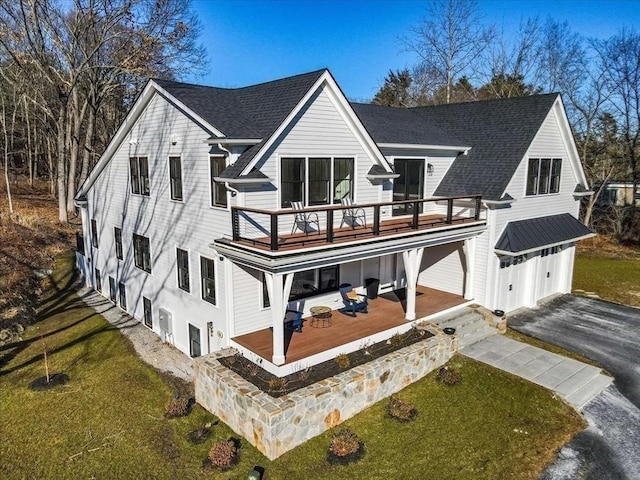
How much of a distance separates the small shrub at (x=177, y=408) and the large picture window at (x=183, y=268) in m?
4.08

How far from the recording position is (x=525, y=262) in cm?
1742

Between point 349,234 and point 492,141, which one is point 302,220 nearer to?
point 349,234

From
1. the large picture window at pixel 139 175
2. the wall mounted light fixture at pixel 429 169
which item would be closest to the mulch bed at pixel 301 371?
the wall mounted light fixture at pixel 429 169

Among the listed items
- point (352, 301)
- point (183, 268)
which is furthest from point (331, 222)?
point (183, 268)

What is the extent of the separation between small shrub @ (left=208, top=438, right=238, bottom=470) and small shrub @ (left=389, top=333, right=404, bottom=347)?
210 inches

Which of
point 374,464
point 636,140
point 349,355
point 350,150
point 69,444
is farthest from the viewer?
point 636,140

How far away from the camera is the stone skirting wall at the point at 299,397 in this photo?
30.7 feet

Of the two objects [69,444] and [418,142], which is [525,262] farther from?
[69,444]

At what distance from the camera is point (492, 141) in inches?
691

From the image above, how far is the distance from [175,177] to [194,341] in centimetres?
548

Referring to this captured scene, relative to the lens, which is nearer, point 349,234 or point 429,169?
point 349,234

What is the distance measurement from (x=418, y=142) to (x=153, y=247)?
10734 mm

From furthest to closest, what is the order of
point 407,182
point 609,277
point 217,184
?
1. point 609,277
2. point 407,182
3. point 217,184

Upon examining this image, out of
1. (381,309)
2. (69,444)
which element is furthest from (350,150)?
(69,444)
